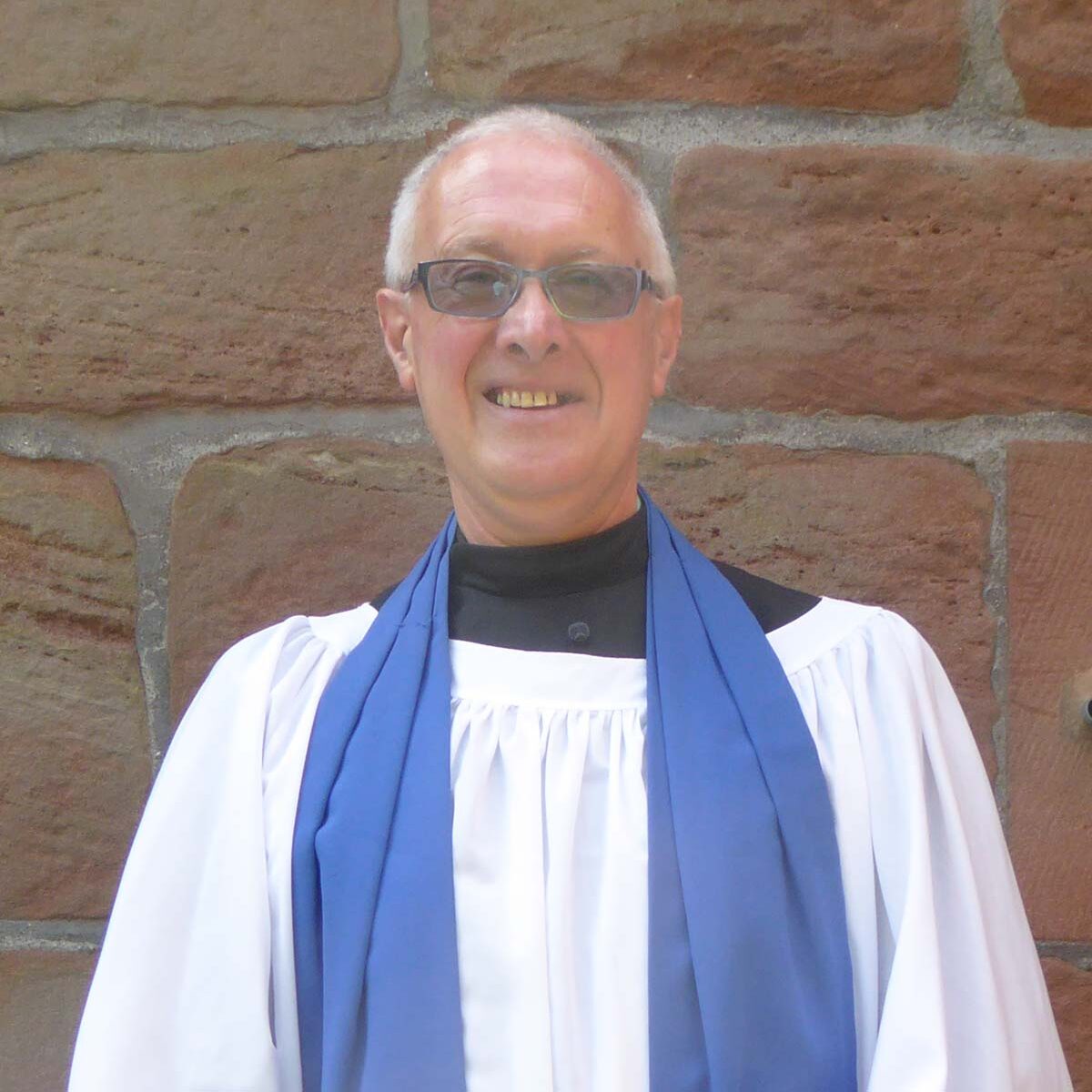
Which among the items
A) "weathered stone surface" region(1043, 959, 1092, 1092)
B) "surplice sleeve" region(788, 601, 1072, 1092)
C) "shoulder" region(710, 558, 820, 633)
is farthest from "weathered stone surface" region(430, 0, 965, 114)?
"weathered stone surface" region(1043, 959, 1092, 1092)

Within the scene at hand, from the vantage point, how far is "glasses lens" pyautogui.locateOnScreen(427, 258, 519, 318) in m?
1.44

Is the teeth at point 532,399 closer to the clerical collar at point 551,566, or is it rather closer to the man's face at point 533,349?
the man's face at point 533,349

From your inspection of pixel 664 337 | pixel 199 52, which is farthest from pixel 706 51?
pixel 199 52

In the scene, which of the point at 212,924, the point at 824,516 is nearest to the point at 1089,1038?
the point at 824,516

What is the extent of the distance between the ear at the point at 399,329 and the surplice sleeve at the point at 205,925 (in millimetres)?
388

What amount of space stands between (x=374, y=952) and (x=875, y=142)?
1.46m

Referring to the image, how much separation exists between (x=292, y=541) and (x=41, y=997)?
2.79ft

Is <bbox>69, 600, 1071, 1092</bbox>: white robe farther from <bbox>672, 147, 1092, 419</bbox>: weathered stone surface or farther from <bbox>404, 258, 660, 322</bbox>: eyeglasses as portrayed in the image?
<bbox>672, 147, 1092, 419</bbox>: weathered stone surface

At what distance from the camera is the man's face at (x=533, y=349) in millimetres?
1443

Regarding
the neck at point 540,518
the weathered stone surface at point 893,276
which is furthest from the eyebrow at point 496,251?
the weathered stone surface at point 893,276

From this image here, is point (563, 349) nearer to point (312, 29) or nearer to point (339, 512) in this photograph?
point (339, 512)

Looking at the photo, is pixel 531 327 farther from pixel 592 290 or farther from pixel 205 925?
pixel 205 925

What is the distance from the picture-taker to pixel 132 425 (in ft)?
7.03

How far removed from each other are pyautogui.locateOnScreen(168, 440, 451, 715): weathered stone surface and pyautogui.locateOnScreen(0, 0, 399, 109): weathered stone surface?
603 mm
